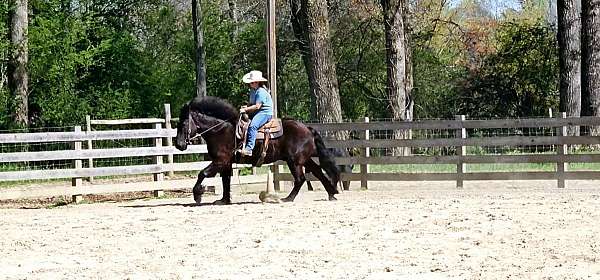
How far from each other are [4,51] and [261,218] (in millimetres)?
18661

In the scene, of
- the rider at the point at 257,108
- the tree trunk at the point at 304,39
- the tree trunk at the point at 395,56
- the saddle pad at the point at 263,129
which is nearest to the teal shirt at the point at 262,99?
the rider at the point at 257,108

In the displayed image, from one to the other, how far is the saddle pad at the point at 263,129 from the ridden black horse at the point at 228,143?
0.10 m

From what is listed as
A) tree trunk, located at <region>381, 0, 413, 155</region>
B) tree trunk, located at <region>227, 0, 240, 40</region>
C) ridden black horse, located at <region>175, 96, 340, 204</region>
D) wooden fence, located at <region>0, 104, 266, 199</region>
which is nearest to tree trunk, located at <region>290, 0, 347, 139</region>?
tree trunk, located at <region>381, 0, 413, 155</region>

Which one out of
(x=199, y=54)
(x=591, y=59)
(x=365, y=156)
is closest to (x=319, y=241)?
(x=365, y=156)

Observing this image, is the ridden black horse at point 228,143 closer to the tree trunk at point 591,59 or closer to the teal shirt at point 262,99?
the teal shirt at point 262,99

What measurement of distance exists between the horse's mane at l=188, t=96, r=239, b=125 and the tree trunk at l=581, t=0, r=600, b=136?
42.1ft

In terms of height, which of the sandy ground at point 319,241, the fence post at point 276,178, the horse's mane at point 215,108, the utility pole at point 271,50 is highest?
the utility pole at point 271,50

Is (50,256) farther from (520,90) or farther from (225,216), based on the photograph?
(520,90)

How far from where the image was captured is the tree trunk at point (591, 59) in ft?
82.8

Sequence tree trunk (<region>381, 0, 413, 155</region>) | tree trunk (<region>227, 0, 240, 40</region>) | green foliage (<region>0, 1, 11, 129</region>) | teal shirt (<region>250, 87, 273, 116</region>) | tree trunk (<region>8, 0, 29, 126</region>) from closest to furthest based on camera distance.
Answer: teal shirt (<region>250, 87, 273, 116</region>) → tree trunk (<region>381, 0, 413, 155</region>) → green foliage (<region>0, 1, 11, 129</region>) → tree trunk (<region>8, 0, 29, 126</region>) → tree trunk (<region>227, 0, 240, 40</region>)

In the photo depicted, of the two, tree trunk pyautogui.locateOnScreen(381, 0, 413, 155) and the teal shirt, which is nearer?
the teal shirt

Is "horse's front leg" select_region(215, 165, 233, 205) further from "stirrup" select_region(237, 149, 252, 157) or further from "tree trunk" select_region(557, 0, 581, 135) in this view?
"tree trunk" select_region(557, 0, 581, 135)

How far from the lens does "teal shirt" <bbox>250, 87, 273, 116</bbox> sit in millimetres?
15062

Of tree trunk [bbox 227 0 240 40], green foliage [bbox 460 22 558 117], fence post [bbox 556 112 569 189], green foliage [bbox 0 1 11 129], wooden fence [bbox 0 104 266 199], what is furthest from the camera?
tree trunk [bbox 227 0 240 40]
